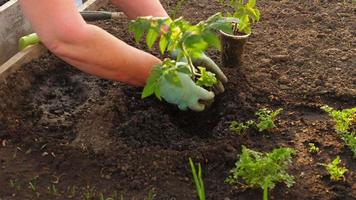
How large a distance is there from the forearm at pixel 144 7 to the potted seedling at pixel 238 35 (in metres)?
0.32

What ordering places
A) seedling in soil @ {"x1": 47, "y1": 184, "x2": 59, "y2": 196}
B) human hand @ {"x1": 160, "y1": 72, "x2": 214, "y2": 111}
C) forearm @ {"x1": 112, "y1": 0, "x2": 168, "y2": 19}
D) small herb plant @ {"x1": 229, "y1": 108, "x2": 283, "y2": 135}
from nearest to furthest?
seedling in soil @ {"x1": 47, "y1": 184, "x2": 59, "y2": 196}, human hand @ {"x1": 160, "y1": 72, "x2": 214, "y2": 111}, small herb plant @ {"x1": 229, "y1": 108, "x2": 283, "y2": 135}, forearm @ {"x1": 112, "y1": 0, "x2": 168, "y2": 19}

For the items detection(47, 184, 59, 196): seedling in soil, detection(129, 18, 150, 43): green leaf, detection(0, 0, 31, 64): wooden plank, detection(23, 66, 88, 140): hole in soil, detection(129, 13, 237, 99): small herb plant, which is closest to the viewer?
detection(129, 13, 237, 99): small herb plant

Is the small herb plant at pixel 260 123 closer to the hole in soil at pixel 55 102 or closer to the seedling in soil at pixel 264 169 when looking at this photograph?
the seedling in soil at pixel 264 169

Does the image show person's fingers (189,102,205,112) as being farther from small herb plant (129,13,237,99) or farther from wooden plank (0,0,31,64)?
wooden plank (0,0,31,64)

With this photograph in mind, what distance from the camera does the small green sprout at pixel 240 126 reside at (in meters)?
2.41

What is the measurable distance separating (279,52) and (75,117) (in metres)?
1.13

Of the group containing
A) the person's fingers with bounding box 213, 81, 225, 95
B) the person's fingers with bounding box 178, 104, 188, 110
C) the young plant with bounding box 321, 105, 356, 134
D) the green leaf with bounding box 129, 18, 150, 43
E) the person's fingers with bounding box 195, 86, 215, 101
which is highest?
the green leaf with bounding box 129, 18, 150, 43

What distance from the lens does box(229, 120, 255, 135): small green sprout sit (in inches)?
94.8

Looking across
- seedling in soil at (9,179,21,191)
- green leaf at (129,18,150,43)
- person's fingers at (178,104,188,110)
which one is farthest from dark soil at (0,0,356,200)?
green leaf at (129,18,150,43)

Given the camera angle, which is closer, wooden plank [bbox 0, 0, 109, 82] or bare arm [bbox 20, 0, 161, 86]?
bare arm [bbox 20, 0, 161, 86]

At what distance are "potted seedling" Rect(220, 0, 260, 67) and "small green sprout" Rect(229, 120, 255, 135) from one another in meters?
0.44

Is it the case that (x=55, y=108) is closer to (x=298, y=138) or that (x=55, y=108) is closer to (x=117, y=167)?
(x=117, y=167)

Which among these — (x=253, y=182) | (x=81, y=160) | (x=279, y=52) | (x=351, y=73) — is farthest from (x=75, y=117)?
(x=351, y=73)

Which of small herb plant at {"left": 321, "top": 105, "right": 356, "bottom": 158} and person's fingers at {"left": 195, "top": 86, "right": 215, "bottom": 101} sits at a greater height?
person's fingers at {"left": 195, "top": 86, "right": 215, "bottom": 101}
